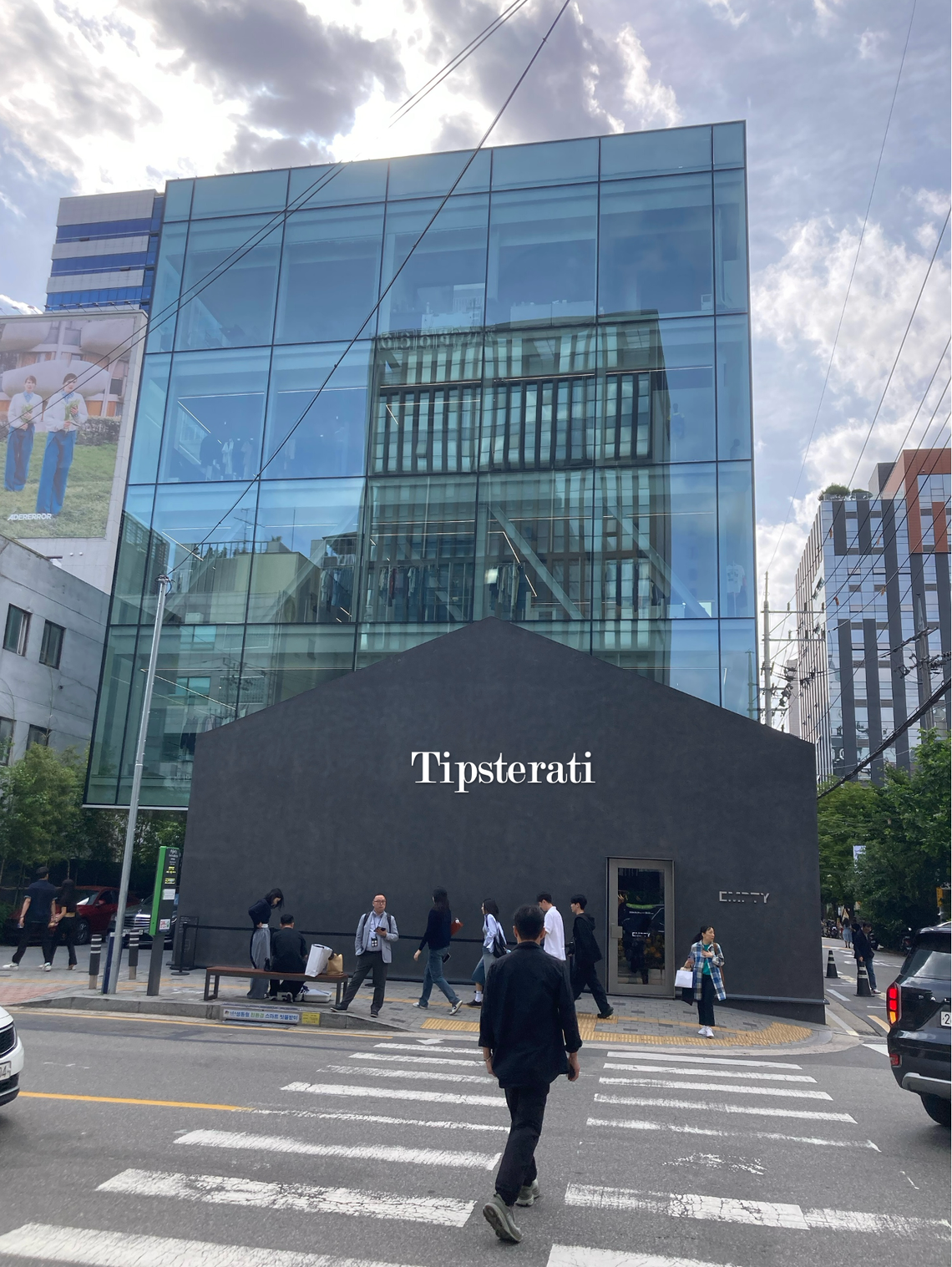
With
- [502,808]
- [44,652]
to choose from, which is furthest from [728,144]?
[44,652]

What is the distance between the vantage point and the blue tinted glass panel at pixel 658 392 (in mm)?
29188

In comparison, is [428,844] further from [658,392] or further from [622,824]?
[658,392]

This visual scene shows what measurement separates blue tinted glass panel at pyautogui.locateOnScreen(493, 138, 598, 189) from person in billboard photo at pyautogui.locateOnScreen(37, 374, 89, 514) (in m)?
44.1

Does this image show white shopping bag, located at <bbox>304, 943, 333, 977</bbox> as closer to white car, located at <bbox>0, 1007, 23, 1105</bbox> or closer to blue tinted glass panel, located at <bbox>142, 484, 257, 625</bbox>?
white car, located at <bbox>0, 1007, 23, 1105</bbox>

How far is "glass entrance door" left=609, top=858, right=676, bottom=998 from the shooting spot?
18156mm

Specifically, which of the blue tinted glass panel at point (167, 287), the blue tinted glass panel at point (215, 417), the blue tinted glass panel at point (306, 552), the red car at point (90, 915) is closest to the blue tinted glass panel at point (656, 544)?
the blue tinted glass panel at point (306, 552)

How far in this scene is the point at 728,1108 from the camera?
928 centimetres

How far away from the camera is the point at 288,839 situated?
19.9 meters

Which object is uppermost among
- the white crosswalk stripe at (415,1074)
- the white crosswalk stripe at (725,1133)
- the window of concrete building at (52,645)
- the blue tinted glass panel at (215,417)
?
the blue tinted glass panel at (215,417)

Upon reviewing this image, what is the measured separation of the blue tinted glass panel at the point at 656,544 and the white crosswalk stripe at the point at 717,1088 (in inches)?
716

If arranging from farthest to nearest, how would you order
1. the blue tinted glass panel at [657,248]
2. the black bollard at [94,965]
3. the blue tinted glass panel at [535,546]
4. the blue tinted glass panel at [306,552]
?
1. the blue tinted glass panel at [657,248]
2. the blue tinted glass panel at [306,552]
3. the blue tinted glass panel at [535,546]
4. the black bollard at [94,965]

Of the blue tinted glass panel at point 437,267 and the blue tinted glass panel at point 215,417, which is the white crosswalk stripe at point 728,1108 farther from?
the blue tinted glass panel at point 437,267

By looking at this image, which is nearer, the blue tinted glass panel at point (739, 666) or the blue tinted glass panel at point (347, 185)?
the blue tinted glass panel at point (739, 666)

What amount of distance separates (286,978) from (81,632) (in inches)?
1126
